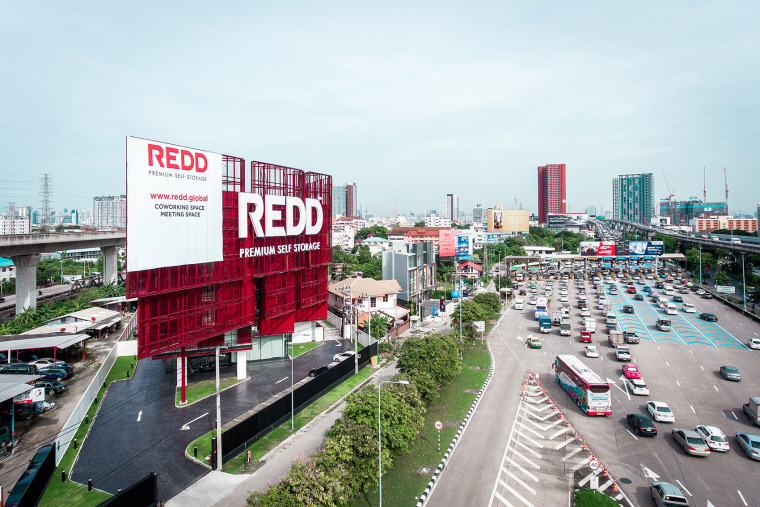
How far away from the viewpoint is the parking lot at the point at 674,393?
2250cm

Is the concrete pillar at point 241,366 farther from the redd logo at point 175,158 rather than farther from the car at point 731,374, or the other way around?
the car at point 731,374

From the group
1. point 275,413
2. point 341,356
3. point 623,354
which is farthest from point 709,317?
point 275,413

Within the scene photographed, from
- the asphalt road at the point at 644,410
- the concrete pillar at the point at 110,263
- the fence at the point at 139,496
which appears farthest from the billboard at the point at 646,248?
the concrete pillar at the point at 110,263

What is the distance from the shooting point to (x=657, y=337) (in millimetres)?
53438

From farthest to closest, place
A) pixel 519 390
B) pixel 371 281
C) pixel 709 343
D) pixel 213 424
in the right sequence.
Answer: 1. pixel 371 281
2. pixel 709 343
3. pixel 519 390
4. pixel 213 424

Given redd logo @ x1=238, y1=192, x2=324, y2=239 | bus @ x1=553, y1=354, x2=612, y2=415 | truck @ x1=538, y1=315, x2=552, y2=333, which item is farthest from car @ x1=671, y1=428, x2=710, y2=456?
redd logo @ x1=238, y1=192, x2=324, y2=239

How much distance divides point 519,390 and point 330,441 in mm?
21267

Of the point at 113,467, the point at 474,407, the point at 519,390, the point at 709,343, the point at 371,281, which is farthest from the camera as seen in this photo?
the point at 371,281

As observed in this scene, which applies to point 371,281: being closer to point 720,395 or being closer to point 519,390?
point 519,390

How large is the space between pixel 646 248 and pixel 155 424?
337ft

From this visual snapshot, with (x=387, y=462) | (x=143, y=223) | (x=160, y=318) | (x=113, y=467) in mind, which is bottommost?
(x=113, y=467)

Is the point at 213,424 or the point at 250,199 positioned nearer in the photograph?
the point at 213,424

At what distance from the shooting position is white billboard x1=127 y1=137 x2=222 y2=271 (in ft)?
90.9

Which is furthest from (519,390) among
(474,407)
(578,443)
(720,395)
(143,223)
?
(143,223)
